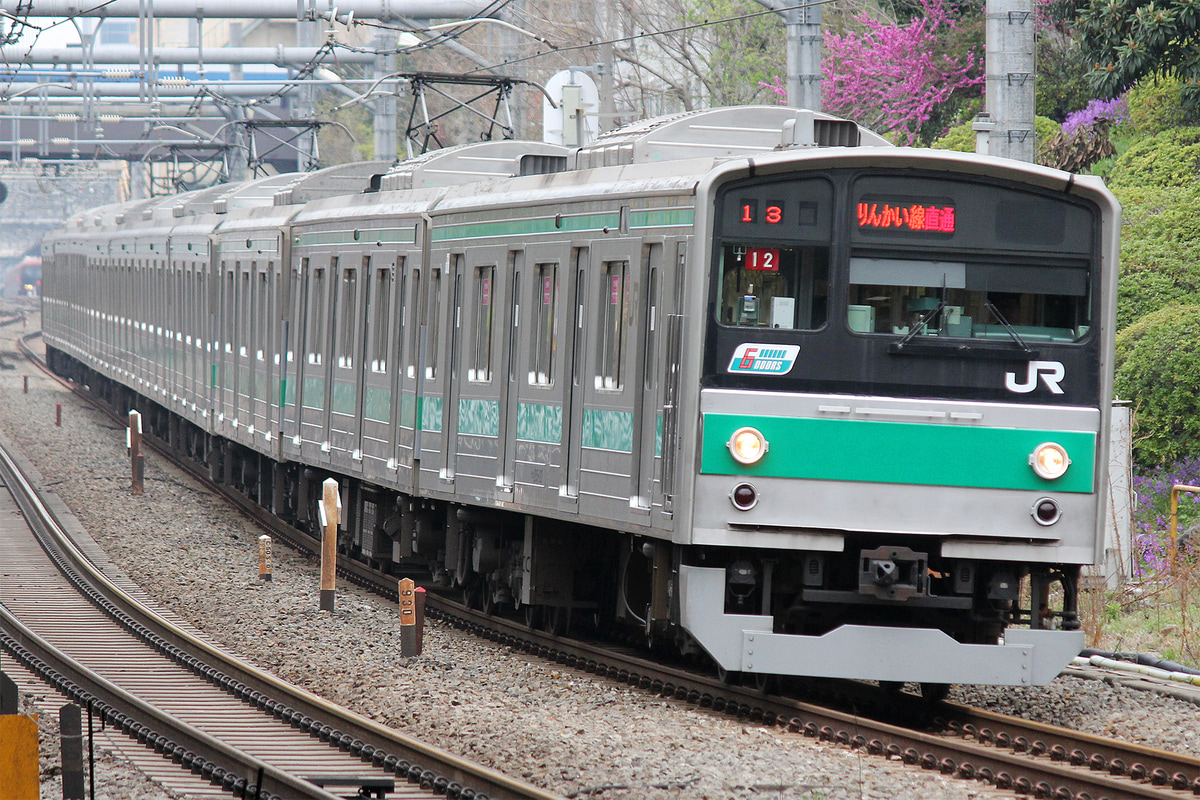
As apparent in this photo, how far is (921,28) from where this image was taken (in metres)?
27.7

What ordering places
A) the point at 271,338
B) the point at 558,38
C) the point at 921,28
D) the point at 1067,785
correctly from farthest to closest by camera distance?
1. the point at 558,38
2. the point at 921,28
3. the point at 271,338
4. the point at 1067,785

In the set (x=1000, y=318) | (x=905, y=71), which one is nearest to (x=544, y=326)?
(x=1000, y=318)

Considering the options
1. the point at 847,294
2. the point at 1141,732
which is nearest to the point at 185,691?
the point at 847,294

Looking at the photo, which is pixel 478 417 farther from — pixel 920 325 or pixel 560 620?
pixel 920 325

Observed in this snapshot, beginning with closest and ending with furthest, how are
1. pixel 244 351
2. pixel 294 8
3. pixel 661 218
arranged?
pixel 661 218 → pixel 244 351 → pixel 294 8

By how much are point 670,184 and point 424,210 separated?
4459 mm

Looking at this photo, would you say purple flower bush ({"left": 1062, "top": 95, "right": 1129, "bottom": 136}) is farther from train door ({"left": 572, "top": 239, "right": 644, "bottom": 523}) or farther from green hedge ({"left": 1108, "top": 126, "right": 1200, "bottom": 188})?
train door ({"left": 572, "top": 239, "right": 644, "bottom": 523})

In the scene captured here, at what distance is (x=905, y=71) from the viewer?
28.1m

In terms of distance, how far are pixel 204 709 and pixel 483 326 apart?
3.41 meters

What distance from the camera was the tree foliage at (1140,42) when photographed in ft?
62.4

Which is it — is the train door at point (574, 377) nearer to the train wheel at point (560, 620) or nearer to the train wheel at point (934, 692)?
the train wheel at point (560, 620)

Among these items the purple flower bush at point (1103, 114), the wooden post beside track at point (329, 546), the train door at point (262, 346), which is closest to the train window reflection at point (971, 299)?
the wooden post beside track at point (329, 546)

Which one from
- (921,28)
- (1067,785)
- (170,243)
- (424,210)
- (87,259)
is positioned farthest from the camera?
(87,259)

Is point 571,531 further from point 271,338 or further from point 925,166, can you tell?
point 271,338
